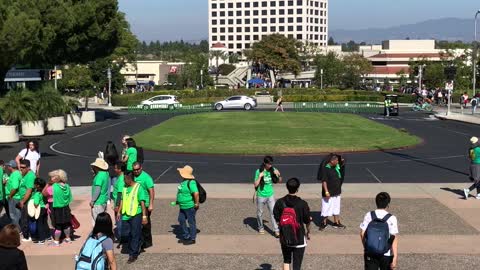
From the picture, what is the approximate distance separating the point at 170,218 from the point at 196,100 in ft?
194

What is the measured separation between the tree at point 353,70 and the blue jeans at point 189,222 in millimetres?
90613

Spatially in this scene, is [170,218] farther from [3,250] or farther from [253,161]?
[253,161]

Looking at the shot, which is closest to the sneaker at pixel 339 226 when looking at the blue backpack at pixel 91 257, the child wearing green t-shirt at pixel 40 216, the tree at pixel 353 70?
the child wearing green t-shirt at pixel 40 216

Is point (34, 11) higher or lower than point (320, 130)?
higher

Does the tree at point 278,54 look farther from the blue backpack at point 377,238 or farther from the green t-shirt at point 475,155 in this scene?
the blue backpack at point 377,238

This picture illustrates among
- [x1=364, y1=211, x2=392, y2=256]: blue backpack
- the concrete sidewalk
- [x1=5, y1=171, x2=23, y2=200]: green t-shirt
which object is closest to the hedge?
the concrete sidewalk

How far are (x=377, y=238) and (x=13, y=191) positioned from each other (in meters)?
7.64

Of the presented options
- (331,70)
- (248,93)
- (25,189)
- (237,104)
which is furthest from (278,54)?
(25,189)

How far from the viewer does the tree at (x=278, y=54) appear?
344 ft

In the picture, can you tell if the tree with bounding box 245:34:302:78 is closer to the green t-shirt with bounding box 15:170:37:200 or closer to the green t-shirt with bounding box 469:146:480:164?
the green t-shirt with bounding box 469:146:480:164

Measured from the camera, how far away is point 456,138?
108 ft

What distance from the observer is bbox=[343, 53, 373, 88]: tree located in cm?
10062

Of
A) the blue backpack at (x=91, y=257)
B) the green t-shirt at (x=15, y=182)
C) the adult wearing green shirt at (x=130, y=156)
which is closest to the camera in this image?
the blue backpack at (x=91, y=257)

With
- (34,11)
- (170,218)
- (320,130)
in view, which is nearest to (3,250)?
(170,218)
